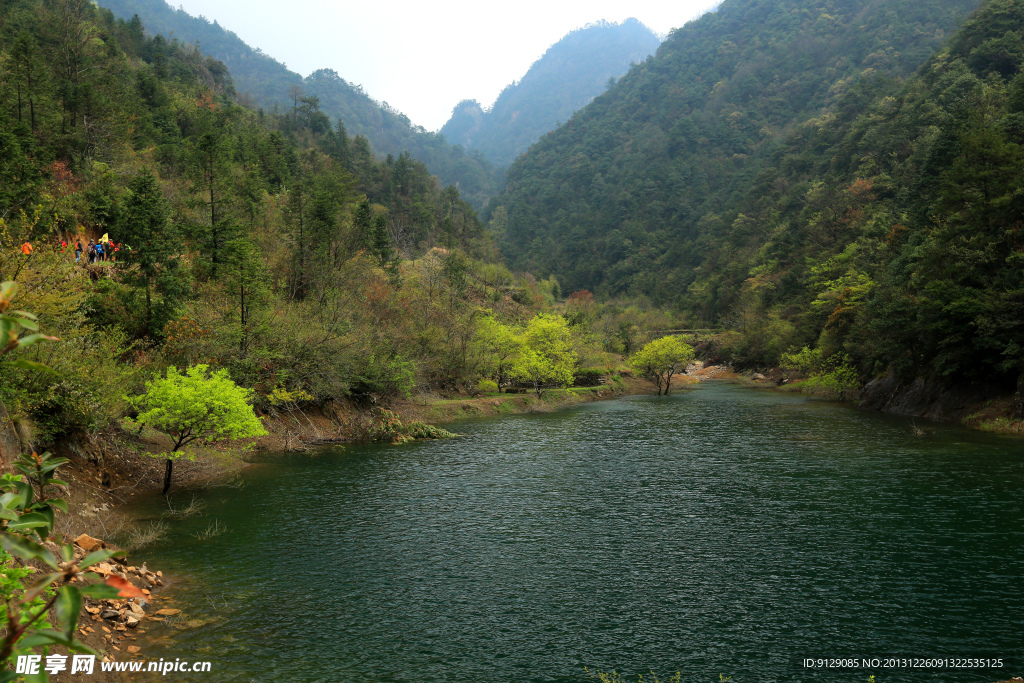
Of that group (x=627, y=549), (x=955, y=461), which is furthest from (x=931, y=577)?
(x=955, y=461)

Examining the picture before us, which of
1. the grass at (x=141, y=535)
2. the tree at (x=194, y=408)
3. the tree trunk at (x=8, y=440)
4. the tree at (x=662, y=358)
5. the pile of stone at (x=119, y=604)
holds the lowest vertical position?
the tree at (x=662, y=358)

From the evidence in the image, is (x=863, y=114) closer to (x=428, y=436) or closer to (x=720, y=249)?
(x=720, y=249)

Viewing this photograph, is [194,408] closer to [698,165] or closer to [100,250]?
[100,250]

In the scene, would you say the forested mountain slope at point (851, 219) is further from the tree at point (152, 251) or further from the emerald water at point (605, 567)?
the tree at point (152, 251)

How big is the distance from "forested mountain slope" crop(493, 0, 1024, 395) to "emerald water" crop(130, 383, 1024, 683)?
16.4 m

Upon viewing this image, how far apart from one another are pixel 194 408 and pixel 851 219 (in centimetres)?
9554

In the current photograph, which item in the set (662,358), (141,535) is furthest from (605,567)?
(662,358)

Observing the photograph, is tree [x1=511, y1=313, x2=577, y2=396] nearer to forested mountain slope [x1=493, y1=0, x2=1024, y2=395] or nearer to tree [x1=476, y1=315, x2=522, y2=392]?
tree [x1=476, y1=315, x2=522, y2=392]

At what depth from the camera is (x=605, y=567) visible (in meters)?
18.3

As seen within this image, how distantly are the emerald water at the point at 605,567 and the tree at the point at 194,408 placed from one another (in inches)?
124

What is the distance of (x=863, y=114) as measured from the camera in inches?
4412

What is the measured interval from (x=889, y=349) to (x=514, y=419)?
34257 millimetres

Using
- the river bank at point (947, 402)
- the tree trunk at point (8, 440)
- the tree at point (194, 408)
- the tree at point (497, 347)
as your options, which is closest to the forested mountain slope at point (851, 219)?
the river bank at point (947, 402)

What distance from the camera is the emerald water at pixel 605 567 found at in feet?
43.2
